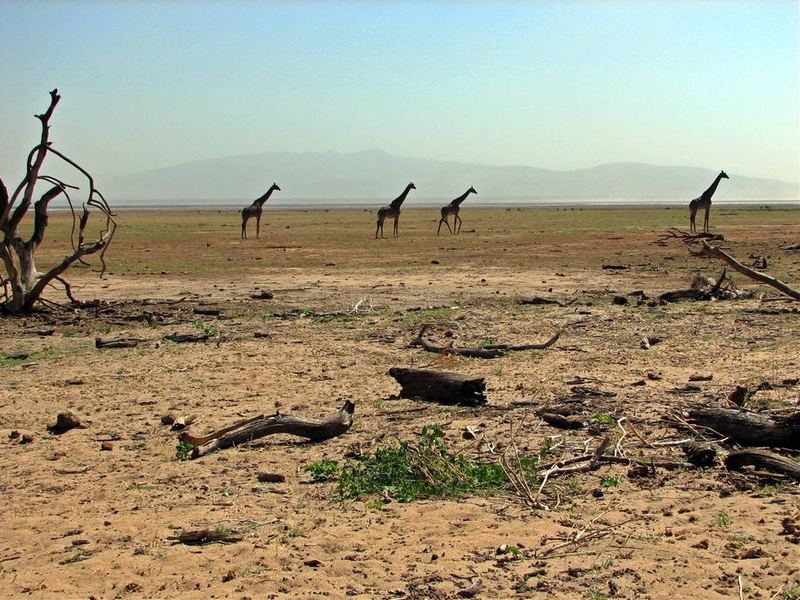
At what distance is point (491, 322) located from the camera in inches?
544

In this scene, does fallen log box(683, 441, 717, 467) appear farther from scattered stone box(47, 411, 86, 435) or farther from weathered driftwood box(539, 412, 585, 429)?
scattered stone box(47, 411, 86, 435)

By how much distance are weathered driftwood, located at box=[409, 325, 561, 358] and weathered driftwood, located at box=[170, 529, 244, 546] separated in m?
5.61

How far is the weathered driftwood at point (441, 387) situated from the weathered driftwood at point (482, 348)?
2.00m

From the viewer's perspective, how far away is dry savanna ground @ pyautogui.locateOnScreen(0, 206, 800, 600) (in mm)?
5223

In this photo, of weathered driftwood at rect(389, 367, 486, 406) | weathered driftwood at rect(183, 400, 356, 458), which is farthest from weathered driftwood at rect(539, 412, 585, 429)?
weathered driftwood at rect(183, 400, 356, 458)

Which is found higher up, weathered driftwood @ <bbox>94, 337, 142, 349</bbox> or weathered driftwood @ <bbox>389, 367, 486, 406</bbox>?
weathered driftwood @ <bbox>389, 367, 486, 406</bbox>

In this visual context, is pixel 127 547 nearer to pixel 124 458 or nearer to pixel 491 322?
pixel 124 458

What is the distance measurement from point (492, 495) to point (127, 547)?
234 centimetres

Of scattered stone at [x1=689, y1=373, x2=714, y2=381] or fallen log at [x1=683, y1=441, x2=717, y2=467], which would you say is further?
scattered stone at [x1=689, y1=373, x2=714, y2=381]

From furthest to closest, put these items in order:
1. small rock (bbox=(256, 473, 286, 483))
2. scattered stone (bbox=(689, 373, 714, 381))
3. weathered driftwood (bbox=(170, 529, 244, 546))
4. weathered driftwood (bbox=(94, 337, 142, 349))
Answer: weathered driftwood (bbox=(94, 337, 142, 349)) < scattered stone (bbox=(689, 373, 714, 381)) < small rock (bbox=(256, 473, 286, 483)) < weathered driftwood (bbox=(170, 529, 244, 546))

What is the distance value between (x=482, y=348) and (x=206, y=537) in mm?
6127

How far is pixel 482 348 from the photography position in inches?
451

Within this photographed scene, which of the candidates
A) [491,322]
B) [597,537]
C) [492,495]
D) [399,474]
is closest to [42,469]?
[399,474]

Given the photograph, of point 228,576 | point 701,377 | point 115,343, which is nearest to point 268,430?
point 228,576
